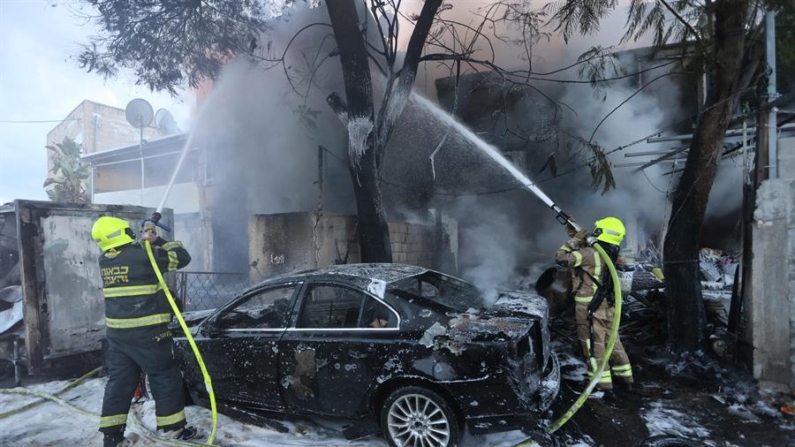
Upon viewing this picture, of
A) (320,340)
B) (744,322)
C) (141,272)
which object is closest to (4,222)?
(141,272)

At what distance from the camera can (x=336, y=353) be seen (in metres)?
3.43

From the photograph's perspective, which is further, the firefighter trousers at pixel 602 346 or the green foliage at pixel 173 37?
the green foliage at pixel 173 37

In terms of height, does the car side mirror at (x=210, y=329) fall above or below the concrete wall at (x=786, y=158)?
below

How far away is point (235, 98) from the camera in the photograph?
1090 cm

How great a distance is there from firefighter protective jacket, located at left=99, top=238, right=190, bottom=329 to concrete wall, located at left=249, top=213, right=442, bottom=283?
2850mm

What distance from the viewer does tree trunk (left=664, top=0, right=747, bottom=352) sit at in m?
4.88

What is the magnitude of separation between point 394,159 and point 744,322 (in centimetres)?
730

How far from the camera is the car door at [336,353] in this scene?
3352mm

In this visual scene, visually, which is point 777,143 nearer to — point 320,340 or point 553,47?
point 320,340

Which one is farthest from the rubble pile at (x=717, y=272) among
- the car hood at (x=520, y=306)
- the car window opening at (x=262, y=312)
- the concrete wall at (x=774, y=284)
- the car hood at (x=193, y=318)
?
the car hood at (x=193, y=318)

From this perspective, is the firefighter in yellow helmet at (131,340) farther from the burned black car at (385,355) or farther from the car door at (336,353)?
the car door at (336,353)

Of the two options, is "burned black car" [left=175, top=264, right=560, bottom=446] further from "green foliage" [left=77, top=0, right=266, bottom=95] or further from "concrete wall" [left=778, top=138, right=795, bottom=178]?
"green foliage" [left=77, top=0, right=266, bottom=95]

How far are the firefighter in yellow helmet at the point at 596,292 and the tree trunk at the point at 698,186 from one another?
3.28 feet

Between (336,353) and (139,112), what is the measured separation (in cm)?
1232
